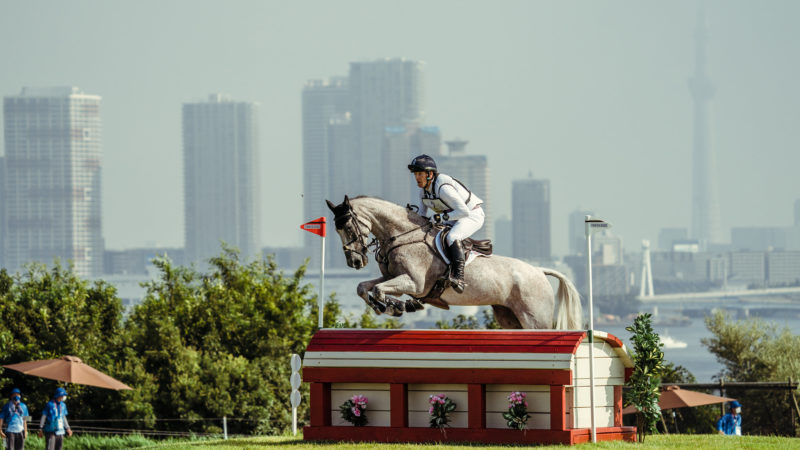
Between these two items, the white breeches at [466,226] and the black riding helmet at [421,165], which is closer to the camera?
the white breeches at [466,226]

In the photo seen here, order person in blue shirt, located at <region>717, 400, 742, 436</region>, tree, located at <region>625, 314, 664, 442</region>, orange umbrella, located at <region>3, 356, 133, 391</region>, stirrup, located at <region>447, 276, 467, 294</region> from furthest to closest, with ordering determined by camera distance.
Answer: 1. orange umbrella, located at <region>3, 356, 133, 391</region>
2. person in blue shirt, located at <region>717, 400, 742, 436</region>
3. tree, located at <region>625, 314, 664, 442</region>
4. stirrup, located at <region>447, 276, 467, 294</region>

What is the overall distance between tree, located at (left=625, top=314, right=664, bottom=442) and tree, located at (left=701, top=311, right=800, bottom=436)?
21423 mm

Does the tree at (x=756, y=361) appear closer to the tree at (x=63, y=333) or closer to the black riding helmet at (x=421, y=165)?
the tree at (x=63, y=333)

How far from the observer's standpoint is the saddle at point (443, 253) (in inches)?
658

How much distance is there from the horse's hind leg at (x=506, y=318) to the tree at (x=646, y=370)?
1633 millimetres

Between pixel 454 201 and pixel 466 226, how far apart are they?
37 centimetres

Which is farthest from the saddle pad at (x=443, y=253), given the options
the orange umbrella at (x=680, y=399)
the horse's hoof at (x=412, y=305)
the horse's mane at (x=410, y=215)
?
the orange umbrella at (x=680, y=399)

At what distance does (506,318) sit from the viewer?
1772 cm

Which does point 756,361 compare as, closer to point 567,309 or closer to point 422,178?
point 567,309

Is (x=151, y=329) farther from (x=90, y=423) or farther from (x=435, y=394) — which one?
(x=435, y=394)

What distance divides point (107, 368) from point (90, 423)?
1895 millimetres

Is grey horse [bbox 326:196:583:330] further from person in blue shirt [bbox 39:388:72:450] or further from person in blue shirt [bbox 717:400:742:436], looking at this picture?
person in blue shirt [bbox 39:388:72:450]

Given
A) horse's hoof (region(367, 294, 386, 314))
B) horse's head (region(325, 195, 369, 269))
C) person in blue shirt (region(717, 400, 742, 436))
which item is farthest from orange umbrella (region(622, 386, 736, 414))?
horse's hoof (region(367, 294, 386, 314))

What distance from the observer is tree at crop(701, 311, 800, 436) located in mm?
39594
